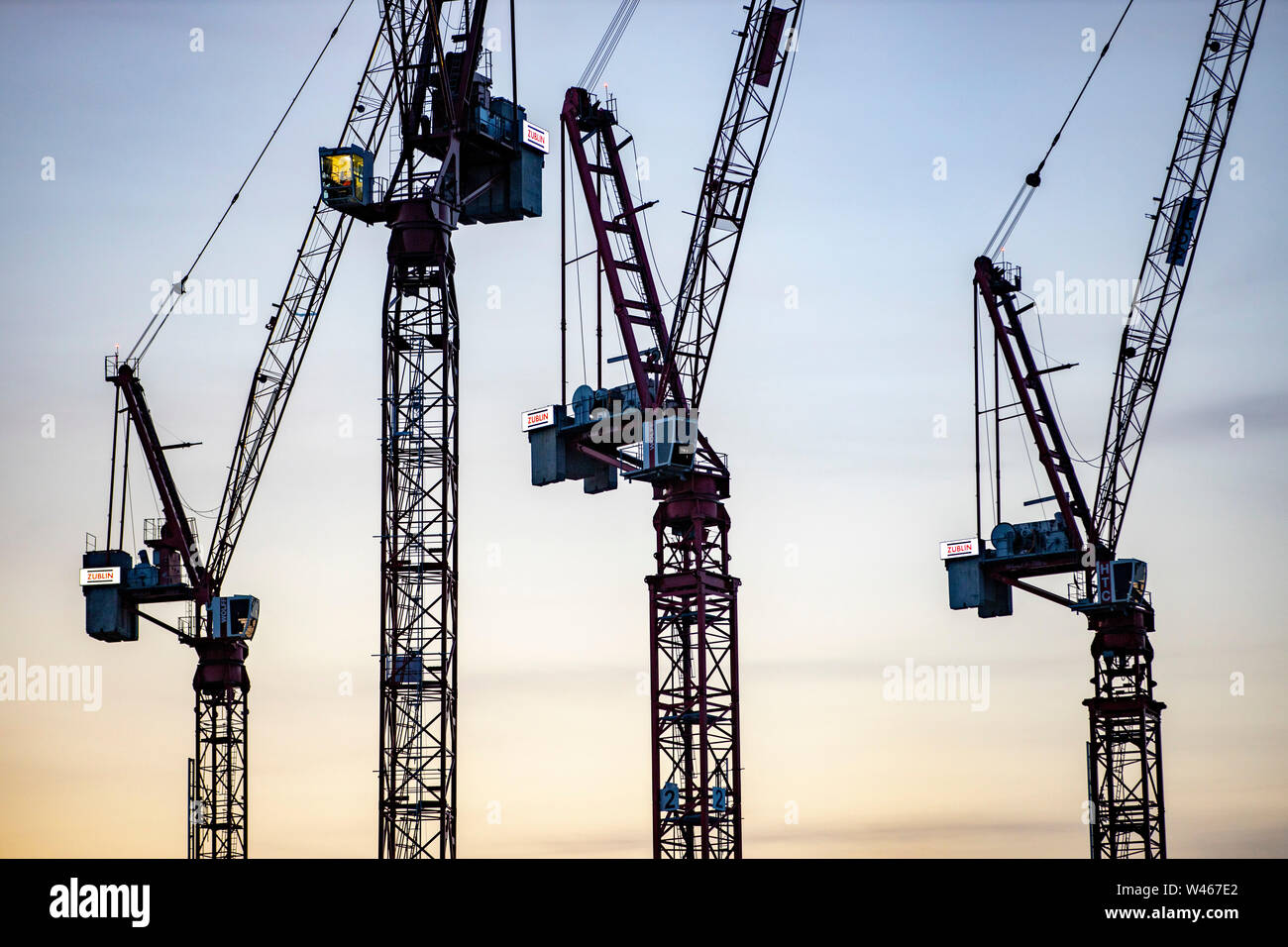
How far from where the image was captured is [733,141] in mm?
110438
